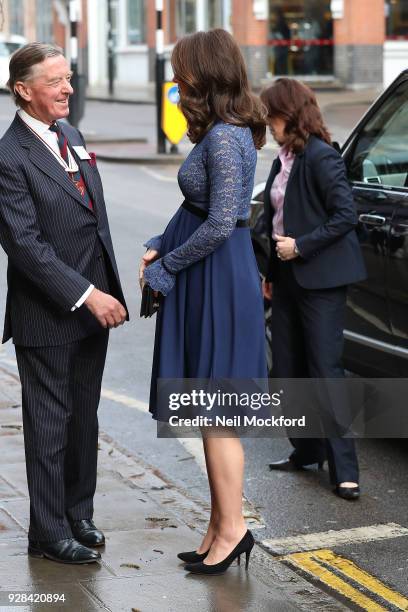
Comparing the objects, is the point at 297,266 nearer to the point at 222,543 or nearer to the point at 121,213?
the point at 222,543

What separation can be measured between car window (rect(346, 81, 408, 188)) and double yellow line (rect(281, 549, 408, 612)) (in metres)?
2.18

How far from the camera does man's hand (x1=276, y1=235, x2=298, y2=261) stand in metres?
5.64

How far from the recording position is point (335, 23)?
37.1 meters

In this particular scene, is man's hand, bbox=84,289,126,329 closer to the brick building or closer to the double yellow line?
the double yellow line

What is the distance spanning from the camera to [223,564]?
181 inches

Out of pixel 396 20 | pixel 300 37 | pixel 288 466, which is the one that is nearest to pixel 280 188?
pixel 288 466

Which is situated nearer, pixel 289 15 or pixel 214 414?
pixel 214 414

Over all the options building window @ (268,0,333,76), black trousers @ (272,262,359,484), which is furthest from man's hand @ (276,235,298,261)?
building window @ (268,0,333,76)

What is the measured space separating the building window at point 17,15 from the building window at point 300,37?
2266 centimetres

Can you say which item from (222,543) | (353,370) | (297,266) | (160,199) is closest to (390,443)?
(353,370)

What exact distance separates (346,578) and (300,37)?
34223mm

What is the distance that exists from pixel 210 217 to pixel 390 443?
263 centimetres

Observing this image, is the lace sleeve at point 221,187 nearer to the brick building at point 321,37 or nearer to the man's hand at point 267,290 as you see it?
the man's hand at point 267,290

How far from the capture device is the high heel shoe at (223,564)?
4.61 metres
